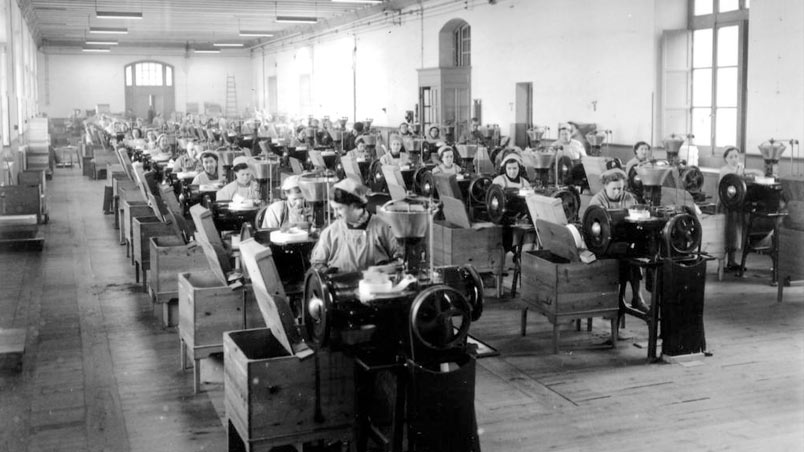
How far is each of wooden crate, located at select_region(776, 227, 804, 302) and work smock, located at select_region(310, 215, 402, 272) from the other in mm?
3657

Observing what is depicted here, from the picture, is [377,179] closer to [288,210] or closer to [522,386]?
[288,210]

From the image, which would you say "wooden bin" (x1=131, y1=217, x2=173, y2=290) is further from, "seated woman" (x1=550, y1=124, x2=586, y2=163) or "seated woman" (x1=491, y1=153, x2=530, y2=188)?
"seated woman" (x1=550, y1=124, x2=586, y2=163)

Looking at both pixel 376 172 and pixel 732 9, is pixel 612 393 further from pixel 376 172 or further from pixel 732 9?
pixel 732 9

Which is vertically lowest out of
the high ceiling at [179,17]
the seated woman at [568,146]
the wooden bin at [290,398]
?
the wooden bin at [290,398]

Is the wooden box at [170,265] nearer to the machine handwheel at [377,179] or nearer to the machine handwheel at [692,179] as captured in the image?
the machine handwheel at [692,179]

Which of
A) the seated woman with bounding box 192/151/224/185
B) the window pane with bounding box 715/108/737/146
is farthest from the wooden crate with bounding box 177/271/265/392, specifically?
the window pane with bounding box 715/108/737/146

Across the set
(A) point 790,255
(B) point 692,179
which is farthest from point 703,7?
(A) point 790,255

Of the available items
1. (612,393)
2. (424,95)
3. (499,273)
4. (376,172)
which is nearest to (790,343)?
(612,393)

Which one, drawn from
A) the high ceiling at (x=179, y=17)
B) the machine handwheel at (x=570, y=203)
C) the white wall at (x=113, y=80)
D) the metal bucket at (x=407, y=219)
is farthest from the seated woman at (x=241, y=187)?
the white wall at (x=113, y=80)

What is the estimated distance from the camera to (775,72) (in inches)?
385

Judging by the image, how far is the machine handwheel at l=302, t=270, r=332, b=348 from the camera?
317 cm

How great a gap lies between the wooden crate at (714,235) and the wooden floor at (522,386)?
0.47 meters

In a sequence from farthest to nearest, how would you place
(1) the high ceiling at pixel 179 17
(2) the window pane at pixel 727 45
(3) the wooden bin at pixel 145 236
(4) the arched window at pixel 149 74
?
(4) the arched window at pixel 149 74 → (1) the high ceiling at pixel 179 17 → (2) the window pane at pixel 727 45 → (3) the wooden bin at pixel 145 236

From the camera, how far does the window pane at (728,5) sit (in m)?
10.7
